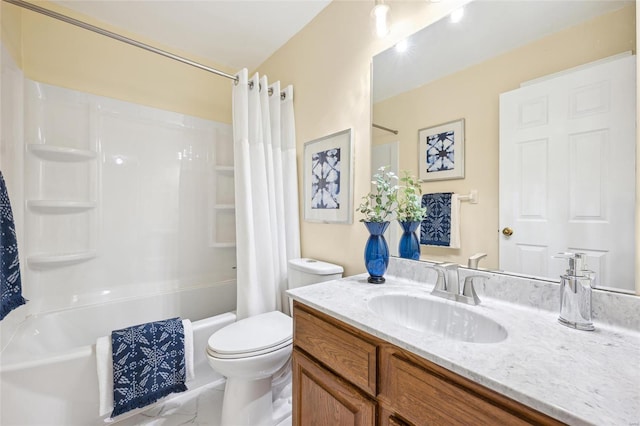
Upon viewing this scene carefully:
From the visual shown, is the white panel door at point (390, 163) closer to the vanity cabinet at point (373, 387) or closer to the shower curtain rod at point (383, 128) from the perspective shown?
the shower curtain rod at point (383, 128)

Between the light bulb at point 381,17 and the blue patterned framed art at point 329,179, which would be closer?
the light bulb at point 381,17

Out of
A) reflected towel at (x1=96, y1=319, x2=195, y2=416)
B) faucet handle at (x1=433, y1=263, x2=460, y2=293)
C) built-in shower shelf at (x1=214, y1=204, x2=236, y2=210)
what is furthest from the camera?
built-in shower shelf at (x1=214, y1=204, x2=236, y2=210)

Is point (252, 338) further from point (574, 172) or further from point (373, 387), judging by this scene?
point (574, 172)

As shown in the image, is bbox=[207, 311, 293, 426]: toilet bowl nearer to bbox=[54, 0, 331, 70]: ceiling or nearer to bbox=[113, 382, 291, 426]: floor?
bbox=[113, 382, 291, 426]: floor

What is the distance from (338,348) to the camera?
86cm

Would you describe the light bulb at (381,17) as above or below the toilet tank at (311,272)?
above

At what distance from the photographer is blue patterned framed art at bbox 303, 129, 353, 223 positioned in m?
1.60

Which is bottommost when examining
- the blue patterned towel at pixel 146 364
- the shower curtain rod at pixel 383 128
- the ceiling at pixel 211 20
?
the blue patterned towel at pixel 146 364

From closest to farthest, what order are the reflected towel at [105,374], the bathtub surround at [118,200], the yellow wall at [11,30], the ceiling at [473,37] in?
1. the ceiling at [473,37]
2. the reflected towel at [105,374]
3. the yellow wall at [11,30]
4. the bathtub surround at [118,200]

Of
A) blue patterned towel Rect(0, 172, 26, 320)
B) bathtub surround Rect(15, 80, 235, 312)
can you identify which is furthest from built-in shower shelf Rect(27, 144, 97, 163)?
blue patterned towel Rect(0, 172, 26, 320)

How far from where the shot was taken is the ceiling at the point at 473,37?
88cm

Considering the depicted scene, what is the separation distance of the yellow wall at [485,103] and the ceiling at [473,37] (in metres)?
0.04

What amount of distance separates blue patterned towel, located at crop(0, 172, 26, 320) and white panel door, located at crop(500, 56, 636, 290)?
2.13m

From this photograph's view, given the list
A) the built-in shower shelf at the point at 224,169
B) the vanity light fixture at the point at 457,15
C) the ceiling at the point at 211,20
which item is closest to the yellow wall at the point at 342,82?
the vanity light fixture at the point at 457,15
